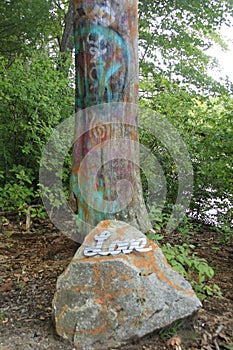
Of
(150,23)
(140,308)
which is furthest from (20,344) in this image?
(150,23)

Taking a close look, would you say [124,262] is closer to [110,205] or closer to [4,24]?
[110,205]

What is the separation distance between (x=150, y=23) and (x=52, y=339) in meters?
7.35

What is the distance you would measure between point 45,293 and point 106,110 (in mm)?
1455

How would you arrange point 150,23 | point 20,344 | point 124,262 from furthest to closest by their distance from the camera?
point 150,23 → point 124,262 → point 20,344

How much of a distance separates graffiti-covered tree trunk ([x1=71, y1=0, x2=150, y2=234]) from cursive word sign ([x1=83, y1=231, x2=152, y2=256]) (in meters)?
0.60

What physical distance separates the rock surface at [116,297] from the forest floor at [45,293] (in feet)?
0.31

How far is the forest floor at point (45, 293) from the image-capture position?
218 cm

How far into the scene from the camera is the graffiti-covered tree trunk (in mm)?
3033

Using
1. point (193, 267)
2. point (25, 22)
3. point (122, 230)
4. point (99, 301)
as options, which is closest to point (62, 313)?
point (99, 301)

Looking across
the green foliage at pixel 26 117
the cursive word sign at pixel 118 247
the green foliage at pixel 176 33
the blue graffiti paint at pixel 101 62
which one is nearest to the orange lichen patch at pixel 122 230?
the cursive word sign at pixel 118 247

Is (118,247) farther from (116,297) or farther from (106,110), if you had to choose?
(106,110)

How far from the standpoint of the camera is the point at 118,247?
2430 millimetres

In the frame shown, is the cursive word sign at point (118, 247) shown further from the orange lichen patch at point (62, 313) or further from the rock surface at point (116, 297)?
the orange lichen patch at point (62, 313)

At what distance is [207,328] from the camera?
7.78 feet
